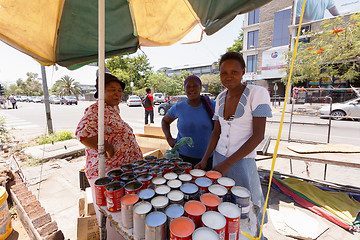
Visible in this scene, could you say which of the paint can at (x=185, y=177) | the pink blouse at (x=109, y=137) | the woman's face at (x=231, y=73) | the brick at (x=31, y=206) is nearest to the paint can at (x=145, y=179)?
the paint can at (x=185, y=177)

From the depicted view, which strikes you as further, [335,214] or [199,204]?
[335,214]

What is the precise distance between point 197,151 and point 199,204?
117 centimetres

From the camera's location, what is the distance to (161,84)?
34844 millimetres

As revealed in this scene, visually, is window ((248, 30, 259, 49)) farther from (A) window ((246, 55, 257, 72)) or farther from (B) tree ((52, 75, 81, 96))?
(B) tree ((52, 75, 81, 96))

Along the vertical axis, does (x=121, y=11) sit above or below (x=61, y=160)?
above

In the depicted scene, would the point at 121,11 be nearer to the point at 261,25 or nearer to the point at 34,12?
the point at 34,12

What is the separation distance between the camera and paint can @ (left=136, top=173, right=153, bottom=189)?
1.23 metres

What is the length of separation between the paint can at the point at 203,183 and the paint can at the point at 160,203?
0.24 m

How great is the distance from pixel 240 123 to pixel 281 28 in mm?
30736

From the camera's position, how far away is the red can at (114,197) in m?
1.09

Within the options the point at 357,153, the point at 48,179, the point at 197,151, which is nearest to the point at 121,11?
the point at 197,151

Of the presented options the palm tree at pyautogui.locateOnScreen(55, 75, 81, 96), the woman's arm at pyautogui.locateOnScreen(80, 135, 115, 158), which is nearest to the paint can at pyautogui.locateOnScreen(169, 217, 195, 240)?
the woman's arm at pyautogui.locateOnScreen(80, 135, 115, 158)

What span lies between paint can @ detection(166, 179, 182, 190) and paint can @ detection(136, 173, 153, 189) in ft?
0.48

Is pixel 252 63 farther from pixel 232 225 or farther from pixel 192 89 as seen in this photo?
pixel 232 225
